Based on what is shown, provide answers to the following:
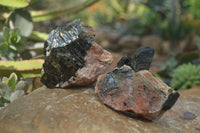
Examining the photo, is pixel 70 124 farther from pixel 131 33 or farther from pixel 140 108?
pixel 131 33

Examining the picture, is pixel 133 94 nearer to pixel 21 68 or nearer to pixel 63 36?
pixel 63 36

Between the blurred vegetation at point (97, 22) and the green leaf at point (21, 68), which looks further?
the blurred vegetation at point (97, 22)

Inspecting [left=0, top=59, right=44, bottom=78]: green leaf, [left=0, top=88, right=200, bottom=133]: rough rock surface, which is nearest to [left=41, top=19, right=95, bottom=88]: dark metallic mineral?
[left=0, top=88, right=200, bottom=133]: rough rock surface

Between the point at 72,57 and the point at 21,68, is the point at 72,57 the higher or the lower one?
the higher one

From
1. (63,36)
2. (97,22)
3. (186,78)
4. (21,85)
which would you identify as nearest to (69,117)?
(63,36)

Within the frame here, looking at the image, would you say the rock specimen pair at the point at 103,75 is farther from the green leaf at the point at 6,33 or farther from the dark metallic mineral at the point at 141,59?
the green leaf at the point at 6,33

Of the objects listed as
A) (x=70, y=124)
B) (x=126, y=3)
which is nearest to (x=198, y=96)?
(x=70, y=124)

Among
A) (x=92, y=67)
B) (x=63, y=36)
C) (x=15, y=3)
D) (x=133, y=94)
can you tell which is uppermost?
(x=15, y=3)

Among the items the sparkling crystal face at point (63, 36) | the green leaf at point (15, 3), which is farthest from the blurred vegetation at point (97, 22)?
the sparkling crystal face at point (63, 36)
